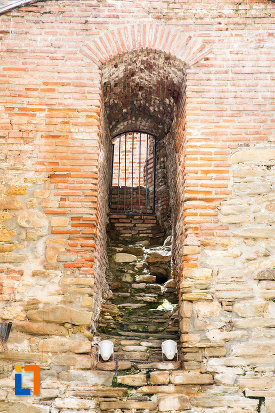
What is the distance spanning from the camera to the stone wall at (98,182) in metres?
3.38

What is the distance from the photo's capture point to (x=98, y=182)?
391cm

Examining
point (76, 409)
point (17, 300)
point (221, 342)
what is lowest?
point (76, 409)

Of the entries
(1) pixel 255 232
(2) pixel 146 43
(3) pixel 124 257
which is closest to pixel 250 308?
(1) pixel 255 232

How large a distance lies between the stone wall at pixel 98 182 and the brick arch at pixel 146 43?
0.01m

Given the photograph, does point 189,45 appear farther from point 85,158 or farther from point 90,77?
point 85,158

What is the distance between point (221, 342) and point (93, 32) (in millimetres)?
3069

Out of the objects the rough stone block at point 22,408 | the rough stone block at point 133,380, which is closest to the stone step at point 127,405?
the rough stone block at point 133,380

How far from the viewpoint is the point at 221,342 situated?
134 inches

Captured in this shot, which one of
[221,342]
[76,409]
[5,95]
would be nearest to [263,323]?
[221,342]

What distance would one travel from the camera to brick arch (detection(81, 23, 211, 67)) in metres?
3.95

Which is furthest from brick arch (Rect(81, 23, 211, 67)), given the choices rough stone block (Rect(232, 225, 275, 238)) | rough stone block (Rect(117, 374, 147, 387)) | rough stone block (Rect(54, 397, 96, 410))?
rough stone block (Rect(54, 397, 96, 410))

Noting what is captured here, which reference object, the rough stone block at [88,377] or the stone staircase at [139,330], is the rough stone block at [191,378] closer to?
the stone staircase at [139,330]

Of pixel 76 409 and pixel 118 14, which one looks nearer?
pixel 76 409

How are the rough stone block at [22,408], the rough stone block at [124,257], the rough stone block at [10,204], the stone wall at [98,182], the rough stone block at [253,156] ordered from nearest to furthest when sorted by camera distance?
the rough stone block at [22,408] < the stone wall at [98,182] < the rough stone block at [10,204] < the rough stone block at [253,156] < the rough stone block at [124,257]
